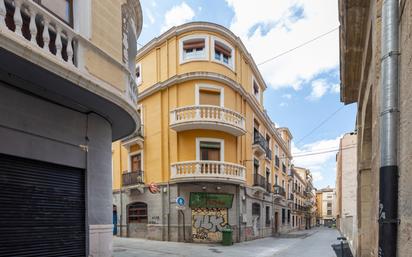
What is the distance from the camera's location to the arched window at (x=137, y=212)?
1882 centimetres

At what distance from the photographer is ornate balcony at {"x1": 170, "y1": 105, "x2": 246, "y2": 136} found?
16.7 m

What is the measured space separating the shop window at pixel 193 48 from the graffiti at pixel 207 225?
9.15 metres

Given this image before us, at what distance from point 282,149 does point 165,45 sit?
21.4 m

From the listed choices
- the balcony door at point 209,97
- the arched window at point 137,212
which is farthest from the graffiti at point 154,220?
the balcony door at point 209,97

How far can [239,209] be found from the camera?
18.2 metres

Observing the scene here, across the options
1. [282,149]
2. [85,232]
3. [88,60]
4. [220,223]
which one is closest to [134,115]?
[88,60]

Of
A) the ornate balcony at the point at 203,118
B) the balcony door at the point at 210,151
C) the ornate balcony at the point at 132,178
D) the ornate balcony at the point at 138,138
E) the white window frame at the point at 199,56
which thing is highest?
the white window frame at the point at 199,56

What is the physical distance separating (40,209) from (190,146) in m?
12.2

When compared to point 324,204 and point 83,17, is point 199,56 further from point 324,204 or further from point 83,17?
point 324,204

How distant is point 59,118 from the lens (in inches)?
237

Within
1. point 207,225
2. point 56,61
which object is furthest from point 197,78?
point 56,61

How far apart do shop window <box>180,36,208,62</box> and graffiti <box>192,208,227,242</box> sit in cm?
915

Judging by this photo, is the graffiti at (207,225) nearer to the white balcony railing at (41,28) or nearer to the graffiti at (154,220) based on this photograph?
the graffiti at (154,220)

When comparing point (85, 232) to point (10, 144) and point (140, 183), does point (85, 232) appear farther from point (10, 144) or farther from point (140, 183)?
point (140, 183)
